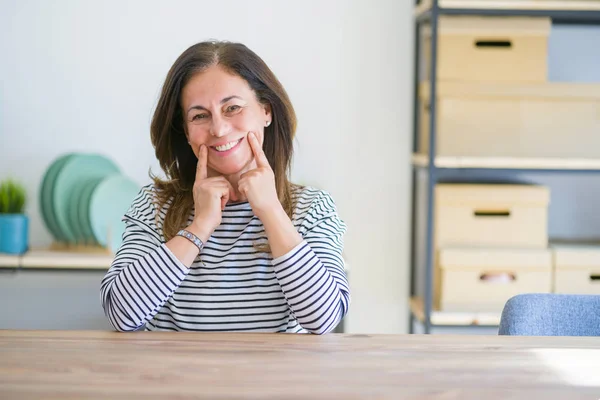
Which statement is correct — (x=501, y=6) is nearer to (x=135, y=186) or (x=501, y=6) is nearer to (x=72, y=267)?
(x=135, y=186)

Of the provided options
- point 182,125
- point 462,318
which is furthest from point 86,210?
point 462,318

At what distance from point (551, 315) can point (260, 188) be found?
1.87ft

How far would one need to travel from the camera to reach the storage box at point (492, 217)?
275 centimetres

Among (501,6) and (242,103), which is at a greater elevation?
(501,6)

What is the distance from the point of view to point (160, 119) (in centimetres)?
164

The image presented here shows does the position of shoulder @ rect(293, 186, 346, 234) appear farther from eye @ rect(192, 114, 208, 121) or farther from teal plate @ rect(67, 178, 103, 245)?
teal plate @ rect(67, 178, 103, 245)


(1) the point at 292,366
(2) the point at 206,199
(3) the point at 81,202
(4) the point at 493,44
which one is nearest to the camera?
(1) the point at 292,366

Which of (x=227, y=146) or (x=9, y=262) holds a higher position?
(x=227, y=146)

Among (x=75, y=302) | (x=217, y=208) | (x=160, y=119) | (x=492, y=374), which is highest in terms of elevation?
(x=160, y=119)

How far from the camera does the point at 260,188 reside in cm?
151

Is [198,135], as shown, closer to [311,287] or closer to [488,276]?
[311,287]

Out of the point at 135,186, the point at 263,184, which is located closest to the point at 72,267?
the point at 135,186

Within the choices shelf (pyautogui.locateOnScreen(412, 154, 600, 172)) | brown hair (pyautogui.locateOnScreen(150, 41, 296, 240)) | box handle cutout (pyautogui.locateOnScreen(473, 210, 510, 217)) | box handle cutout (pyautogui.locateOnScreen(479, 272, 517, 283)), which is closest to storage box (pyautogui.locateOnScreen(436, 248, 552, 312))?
box handle cutout (pyautogui.locateOnScreen(479, 272, 517, 283))

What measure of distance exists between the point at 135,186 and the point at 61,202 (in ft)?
0.83
